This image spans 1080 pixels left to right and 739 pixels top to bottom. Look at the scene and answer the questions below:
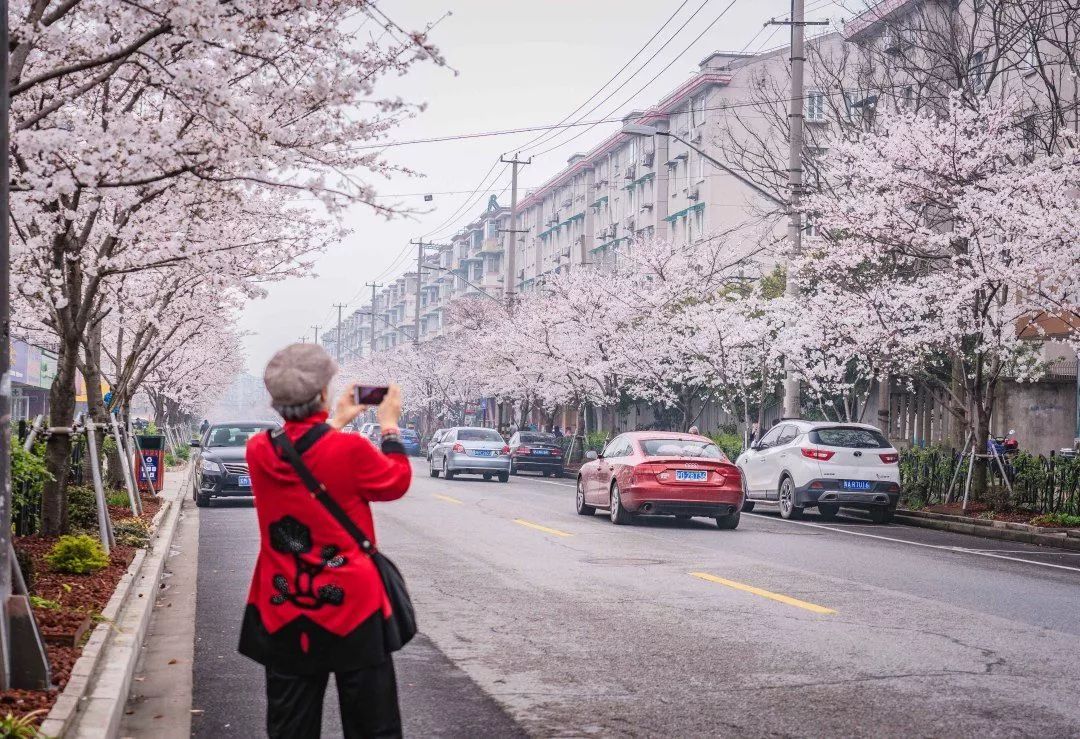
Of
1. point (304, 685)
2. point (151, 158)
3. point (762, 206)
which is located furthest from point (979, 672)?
point (762, 206)

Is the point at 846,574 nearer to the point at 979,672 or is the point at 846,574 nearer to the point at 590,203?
the point at 979,672

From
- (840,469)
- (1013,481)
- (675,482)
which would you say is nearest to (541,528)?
(675,482)

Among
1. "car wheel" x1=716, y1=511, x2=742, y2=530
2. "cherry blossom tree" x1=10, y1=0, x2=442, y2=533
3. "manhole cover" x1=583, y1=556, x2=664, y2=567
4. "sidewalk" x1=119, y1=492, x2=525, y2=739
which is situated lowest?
"sidewalk" x1=119, y1=492, x2=525, y2=739

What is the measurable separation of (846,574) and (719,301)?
24.5 meters

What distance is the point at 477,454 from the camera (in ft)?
120

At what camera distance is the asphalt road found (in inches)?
266

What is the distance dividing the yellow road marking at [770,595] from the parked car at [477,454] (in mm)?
23623

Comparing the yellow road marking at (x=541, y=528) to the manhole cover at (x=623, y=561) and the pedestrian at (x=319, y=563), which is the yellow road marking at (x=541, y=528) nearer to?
the manhole cover at (x=623, y=561)

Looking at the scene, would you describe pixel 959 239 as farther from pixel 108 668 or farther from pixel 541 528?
pixel 108 668

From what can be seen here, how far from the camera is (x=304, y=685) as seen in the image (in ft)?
14.0

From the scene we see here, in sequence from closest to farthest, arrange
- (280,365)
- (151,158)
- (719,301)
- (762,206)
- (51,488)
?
(280,365) < (151,158) < (51,488) < (719,301) < (762,206)

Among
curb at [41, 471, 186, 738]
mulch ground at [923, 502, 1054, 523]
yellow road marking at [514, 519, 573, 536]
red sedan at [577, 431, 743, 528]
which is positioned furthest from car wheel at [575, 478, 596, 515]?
curb at [41, 471, 186, 738]

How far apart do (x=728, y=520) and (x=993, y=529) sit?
427 centimetres

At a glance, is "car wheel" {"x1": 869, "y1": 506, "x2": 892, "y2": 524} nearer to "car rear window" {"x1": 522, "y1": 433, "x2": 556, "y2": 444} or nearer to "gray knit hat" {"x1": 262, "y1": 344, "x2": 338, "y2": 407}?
"gray knit hat" {"x1": 262, "y1": 344, "x2": 338, "y2": 407}
